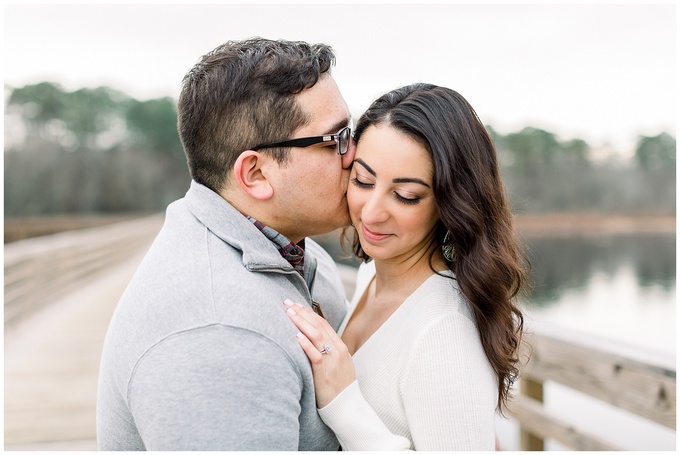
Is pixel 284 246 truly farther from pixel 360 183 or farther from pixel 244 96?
pixel 244 96

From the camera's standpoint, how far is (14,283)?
7863mm

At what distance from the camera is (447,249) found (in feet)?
7.47

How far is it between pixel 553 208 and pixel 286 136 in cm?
3063

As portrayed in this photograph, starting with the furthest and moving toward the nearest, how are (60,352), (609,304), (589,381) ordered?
(609,304) < (60,352) < (589,381)

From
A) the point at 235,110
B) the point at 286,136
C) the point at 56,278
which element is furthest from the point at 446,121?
the point at 56,278

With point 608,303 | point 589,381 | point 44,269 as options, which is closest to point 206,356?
point 589,381

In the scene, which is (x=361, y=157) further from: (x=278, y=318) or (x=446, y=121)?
→ (x=278, y=318)

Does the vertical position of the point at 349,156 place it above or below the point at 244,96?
A: below

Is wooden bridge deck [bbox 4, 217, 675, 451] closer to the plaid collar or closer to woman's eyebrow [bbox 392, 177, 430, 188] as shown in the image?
woman's eyebrow [bbox 392, 177, 430, 188]

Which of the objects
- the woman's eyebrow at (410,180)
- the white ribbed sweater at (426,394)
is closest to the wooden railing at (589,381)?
the white ribbed sweater at (426,394)

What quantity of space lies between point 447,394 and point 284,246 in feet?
2.05

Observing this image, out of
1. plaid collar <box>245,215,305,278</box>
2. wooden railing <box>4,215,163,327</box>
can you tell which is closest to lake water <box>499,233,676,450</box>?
plaid collar <box>245,215,305,278</box>

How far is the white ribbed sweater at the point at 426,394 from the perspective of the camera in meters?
1.86

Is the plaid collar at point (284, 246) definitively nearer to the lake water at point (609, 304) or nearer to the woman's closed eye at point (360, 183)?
the woman's closed eye at point (360, 183)
